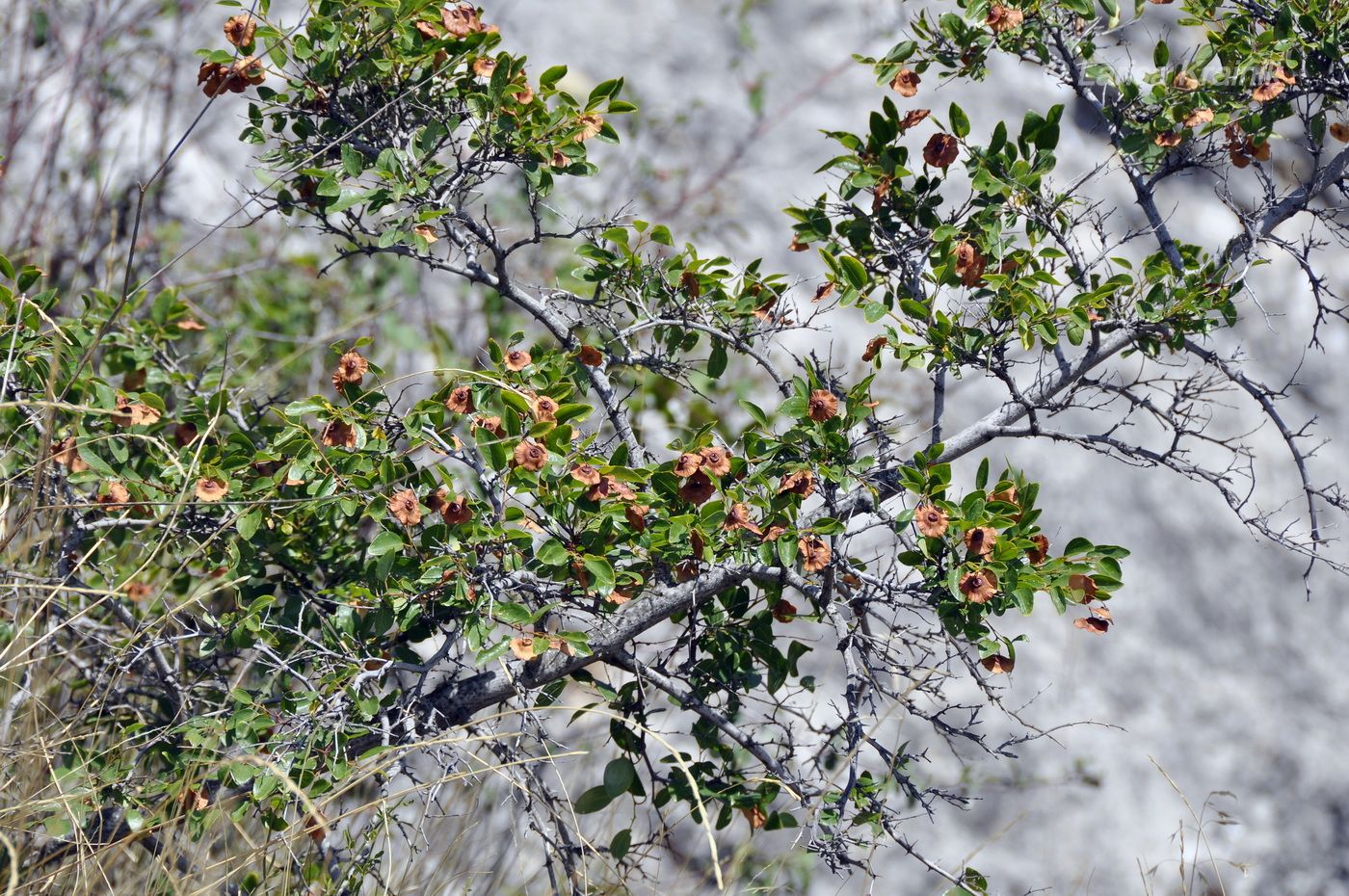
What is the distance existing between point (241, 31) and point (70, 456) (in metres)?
0.78

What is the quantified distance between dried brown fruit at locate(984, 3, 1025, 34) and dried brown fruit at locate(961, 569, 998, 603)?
97 centimetres

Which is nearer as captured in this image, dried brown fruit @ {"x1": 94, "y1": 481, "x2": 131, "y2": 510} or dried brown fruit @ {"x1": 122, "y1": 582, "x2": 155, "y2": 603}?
dried brown fruit @ {"x1": 94, "y1": 481, "x2": 131, "y2": 510}

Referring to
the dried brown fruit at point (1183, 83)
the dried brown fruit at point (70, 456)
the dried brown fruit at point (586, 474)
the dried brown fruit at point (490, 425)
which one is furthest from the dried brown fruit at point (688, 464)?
the dried brown fruit at point (1183, 83)

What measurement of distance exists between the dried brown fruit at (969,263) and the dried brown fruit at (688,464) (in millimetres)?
588

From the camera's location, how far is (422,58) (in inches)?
77.2

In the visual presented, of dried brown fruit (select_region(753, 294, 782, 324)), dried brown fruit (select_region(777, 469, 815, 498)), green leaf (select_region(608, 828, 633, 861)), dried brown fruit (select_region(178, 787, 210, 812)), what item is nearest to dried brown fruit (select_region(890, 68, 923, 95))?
dried brown fruit (select_region(753, 294, 782, 324))

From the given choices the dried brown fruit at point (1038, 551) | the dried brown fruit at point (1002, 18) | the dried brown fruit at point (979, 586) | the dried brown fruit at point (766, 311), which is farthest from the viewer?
the dried brown fruit at point (766, 311)

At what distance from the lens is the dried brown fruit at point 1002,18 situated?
199 cm

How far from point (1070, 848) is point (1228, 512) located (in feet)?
5.28

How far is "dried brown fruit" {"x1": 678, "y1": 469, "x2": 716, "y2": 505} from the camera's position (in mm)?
1804

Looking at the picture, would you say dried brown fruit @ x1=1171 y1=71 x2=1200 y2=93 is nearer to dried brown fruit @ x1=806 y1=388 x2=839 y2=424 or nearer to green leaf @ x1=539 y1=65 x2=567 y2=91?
dried brown fruit @ x1=806 y1=388 x2=839 y2=424

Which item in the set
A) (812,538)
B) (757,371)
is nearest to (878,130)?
(812,538)

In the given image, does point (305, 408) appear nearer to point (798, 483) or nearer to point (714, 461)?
point (714, 461)

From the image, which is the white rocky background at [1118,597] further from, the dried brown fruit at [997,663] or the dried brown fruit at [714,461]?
the dried brown fruit at [714,461]
